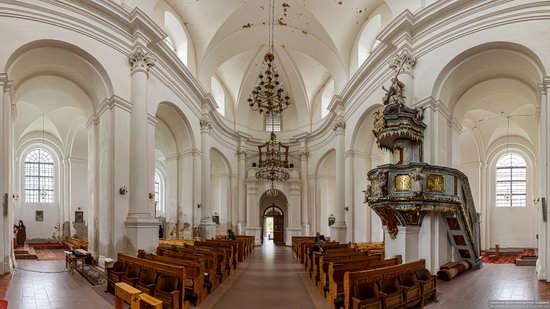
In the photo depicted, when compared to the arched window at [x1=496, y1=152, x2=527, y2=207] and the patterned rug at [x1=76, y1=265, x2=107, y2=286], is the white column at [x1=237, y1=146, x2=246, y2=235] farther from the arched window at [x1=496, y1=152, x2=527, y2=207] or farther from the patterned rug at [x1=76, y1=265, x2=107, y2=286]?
the patterned rug at [x1=76, y1=265, x2=107, y2=286]

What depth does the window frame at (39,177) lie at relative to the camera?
25297mm

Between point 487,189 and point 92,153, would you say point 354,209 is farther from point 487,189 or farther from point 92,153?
point 92,153

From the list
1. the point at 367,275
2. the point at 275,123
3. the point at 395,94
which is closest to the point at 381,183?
the point at 395,94

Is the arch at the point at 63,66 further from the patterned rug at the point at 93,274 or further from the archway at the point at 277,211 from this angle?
the archway at the point at 277,211

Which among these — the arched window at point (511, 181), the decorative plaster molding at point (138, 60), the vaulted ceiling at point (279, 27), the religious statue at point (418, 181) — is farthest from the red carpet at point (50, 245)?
the arched window at point (511, 181)

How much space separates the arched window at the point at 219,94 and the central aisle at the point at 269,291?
14.4 m

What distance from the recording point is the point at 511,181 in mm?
23000

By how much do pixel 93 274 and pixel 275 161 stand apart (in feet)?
41.6

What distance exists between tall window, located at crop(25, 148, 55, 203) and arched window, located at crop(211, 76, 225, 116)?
405 inches

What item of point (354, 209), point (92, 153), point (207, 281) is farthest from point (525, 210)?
point (92, 153)

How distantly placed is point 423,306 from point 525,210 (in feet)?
58.4

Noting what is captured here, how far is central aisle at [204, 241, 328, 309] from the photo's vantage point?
27.9ft

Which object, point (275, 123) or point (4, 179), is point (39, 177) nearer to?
point (275, 123)

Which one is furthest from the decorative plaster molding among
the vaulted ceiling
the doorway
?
the doorway
